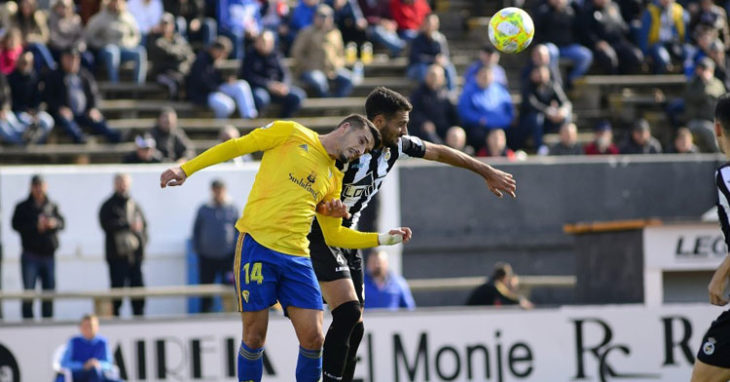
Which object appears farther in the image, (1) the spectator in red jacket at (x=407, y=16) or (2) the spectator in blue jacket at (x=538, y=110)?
(1) the spectator in red jacket at (x=407, y=16)

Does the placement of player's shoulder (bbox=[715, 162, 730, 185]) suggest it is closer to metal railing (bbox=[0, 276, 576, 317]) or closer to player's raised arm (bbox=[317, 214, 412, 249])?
player's raised arm (bbox=[317, 214, 412, 249])

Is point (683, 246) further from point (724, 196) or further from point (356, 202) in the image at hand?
point (724, 196)

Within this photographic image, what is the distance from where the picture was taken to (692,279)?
14.3 metres

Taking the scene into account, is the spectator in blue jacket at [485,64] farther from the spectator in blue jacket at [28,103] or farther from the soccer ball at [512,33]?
the soccer ball at [512,33]

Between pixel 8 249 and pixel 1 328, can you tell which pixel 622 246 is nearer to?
pixel 1 328

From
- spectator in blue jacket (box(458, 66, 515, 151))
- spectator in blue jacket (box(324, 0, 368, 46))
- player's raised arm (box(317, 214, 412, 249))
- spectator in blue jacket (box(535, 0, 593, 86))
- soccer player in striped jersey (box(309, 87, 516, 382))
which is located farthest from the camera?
spectator in blue jacket (box(324, 0, 368, 46))

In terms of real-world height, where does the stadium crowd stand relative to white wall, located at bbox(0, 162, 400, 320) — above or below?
above

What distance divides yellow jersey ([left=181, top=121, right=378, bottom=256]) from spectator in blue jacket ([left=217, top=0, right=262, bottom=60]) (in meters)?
11.3

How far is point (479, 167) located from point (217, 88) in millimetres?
10008

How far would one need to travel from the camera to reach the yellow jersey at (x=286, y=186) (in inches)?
351

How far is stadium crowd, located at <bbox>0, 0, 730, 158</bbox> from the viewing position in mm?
18234

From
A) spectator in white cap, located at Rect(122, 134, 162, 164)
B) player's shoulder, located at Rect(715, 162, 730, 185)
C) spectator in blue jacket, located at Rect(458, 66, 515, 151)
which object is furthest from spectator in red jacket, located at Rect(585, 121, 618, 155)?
player's shoulder, located at Rect(715, 162, 730, 185)

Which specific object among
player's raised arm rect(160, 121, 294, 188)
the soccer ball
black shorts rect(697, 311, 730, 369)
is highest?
the soccer ball

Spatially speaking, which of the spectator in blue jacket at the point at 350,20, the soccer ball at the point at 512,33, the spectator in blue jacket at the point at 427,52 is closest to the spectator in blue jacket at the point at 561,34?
the spectator in blue jacket at the point at 427,52
